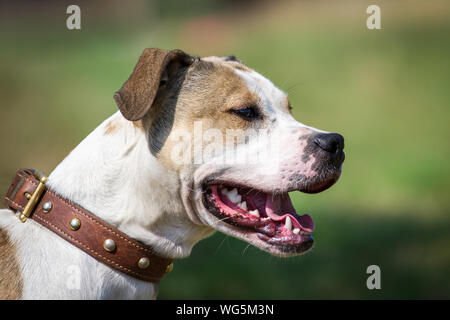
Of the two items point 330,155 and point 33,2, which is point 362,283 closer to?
point 330,155

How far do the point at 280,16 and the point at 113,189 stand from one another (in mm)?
11530

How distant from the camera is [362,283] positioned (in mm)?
5242

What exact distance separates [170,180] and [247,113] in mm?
518

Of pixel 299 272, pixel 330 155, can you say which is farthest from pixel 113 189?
pixel 299 272

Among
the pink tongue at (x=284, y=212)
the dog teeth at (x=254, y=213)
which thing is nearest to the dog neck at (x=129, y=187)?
the dog teeth at (x=254, y=213)

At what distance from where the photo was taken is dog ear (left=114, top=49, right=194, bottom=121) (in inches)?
97.4

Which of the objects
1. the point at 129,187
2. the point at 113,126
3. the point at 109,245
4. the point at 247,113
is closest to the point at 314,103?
the point at 247,113

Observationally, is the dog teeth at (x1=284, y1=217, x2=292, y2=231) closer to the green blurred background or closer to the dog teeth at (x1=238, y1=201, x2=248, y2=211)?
the dog teeth at (x1=238, y1=201, x2=248, y2=211)

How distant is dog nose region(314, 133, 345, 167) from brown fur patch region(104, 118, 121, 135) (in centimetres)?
96

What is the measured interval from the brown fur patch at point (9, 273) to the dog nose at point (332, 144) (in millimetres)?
1495

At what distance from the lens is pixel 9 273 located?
2.43 meters

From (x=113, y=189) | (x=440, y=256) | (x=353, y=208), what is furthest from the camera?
(x=353, y=208)

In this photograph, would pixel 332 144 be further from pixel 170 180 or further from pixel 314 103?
pixel 314 103

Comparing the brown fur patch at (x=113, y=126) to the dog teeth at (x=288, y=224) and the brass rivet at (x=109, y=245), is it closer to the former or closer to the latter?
the brass rivet at (x=109, y=245)
